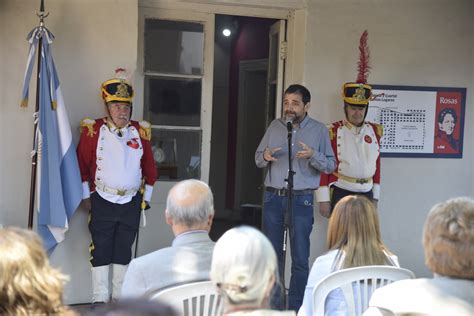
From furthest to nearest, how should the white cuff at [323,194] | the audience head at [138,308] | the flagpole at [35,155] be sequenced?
the white cuff at [323,194], the flagpole at [35,155], the audience head at [138,308]

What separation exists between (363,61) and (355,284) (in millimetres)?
2590

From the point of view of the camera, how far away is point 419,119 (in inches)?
194

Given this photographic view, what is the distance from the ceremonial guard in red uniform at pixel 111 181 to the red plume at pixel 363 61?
5.65 ft

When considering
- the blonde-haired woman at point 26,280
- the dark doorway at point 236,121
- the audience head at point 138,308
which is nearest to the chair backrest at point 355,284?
the blonde-haired woman at point 26,280

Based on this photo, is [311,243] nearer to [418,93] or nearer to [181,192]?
[418,93]

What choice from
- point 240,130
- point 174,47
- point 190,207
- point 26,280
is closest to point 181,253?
point 190,207

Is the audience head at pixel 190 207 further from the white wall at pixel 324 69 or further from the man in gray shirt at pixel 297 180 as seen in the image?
the white wall at pixel 324 69

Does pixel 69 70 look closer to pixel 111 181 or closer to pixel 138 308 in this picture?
pixel 111 181

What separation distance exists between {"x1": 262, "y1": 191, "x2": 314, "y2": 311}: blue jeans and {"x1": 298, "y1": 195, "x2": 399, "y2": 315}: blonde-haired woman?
165 centimetres

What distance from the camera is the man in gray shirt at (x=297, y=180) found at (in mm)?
4223

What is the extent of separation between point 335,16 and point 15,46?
230 cm

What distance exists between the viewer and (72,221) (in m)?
4.22

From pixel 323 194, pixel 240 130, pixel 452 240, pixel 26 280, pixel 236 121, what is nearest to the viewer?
pixel 26 280

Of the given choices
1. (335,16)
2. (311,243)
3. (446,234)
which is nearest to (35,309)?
(446,234)
